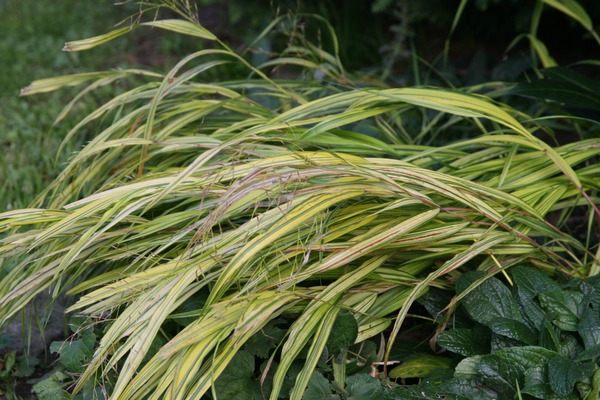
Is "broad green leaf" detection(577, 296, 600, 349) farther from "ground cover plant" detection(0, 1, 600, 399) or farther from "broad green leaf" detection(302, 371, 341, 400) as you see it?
"broad green leaf" detection(302, 371, 341, 400)

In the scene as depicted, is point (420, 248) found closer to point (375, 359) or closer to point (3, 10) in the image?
point (375, 359)

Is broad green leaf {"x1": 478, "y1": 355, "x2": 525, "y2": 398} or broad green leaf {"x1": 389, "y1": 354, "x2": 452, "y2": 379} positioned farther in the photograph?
broad green leaf {"x1": 389, "y1": 354, "x2": 452, "y2": 379}

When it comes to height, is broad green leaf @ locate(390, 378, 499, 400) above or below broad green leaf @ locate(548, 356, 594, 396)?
below

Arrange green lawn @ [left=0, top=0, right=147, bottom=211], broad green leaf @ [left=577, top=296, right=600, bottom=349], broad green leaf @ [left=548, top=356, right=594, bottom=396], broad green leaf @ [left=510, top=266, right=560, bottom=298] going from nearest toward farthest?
broad green leaf @ [left=548, top=356, right=594, bottom=396]
broad green leaf @ [left=577, top=296, right=600, bottom=349]
broad green leaf @ [left=510, top=266, right=560, bottom=298]
green lawn @ [left=0, top=0, right=147, bottom=211]

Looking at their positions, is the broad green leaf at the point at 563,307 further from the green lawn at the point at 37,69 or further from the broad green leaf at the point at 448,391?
the green lawn at the point at 37,69

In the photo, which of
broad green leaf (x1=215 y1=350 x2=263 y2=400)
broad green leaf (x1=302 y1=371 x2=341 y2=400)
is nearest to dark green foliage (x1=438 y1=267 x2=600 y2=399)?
broad green leaf (x1=302 y1=371 x2=341 y2=400)

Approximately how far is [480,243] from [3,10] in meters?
4.28

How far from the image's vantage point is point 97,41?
179cm

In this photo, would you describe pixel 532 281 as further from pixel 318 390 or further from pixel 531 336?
pixel 318 390


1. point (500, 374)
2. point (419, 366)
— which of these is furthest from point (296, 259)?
point (500, 374)

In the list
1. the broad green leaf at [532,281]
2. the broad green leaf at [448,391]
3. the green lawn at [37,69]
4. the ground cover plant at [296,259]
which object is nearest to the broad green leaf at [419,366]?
the ground cover plant at [296,259]

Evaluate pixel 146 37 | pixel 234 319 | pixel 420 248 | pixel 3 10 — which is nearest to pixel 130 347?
pixel 234 319

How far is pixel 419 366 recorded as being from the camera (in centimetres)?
162

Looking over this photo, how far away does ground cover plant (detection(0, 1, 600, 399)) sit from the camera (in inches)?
56.4
